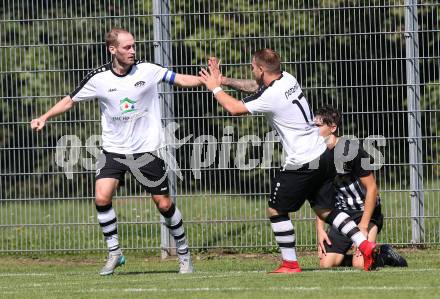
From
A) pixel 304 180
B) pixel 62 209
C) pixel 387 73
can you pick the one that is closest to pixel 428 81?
pixel 387 73

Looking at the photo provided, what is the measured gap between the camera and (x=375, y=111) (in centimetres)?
1261

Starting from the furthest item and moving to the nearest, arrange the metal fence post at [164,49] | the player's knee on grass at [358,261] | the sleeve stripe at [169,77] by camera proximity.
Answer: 1. the metal fence post at [164,49]
2. the player's knee on grass at [358,261]
3. the sleeve stripe at [169,77]

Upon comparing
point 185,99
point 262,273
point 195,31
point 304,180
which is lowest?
point 262,273

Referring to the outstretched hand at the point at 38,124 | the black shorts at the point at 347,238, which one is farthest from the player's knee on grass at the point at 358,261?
the outstretched hand at the point at 38,124

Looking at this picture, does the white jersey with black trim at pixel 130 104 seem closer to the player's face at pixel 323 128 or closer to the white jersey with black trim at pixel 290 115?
the white jersey with black trim at pixel 290 115

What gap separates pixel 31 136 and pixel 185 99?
194 centimetres

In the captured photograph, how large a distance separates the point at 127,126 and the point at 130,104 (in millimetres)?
212

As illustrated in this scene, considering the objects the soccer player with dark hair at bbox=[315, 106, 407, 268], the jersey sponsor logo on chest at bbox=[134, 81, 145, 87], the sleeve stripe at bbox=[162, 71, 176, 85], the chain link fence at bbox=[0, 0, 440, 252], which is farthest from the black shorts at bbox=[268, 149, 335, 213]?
the chain link fence at bbox=[0, 0, 440, 252]

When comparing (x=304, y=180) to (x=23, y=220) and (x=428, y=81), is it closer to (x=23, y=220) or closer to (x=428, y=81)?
(x=428, y=81)

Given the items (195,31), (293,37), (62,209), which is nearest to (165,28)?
(195,31)

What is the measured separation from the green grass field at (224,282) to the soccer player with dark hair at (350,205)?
295 mm

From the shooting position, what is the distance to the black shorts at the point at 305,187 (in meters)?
9.48

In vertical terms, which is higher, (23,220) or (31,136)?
(31,136)

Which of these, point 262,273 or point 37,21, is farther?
point 37,21
